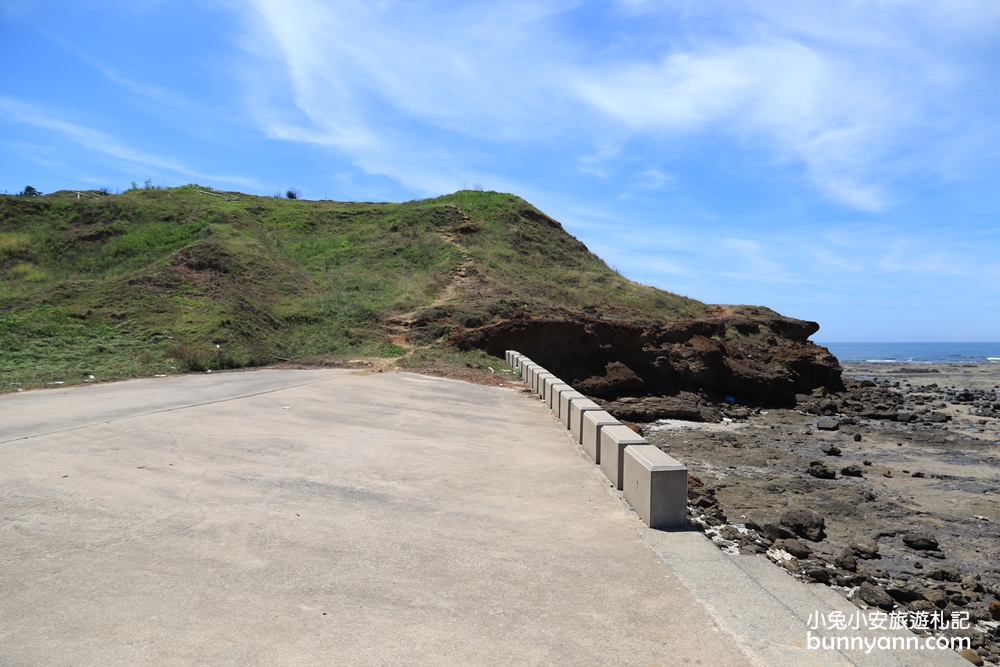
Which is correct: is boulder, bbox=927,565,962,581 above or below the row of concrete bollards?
below

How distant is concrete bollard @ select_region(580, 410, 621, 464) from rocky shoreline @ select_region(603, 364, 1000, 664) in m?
1.46

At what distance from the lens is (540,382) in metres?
15.3

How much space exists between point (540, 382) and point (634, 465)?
27.7 ft

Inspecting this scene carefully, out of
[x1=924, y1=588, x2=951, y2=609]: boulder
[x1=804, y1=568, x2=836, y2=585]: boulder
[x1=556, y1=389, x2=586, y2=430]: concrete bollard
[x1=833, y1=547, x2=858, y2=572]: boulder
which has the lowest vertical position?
[x1=924, y1=588, x2=951, y2=609]: boulder

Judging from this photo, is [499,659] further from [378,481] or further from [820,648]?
[378,481]

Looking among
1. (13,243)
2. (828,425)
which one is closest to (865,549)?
(828,425)

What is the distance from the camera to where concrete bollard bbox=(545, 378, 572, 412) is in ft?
41.5

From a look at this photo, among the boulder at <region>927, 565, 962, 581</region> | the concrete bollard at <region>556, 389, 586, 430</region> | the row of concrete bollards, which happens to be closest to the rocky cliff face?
the concrete bollard at <region>556, 389, 586, 430</region>

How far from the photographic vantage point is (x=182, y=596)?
4281 mm

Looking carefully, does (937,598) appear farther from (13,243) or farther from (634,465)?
(13,243)

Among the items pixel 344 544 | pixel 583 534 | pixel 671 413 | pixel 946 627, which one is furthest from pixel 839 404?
pixel 344 544

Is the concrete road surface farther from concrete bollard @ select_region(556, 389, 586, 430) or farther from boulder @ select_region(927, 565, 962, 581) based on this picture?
boulder @ select_region(927, 565, 962, 581)

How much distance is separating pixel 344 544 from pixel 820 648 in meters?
3.35

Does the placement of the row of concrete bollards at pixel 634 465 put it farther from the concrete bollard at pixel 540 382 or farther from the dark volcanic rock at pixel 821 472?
the dark volcanic rock at pixel 821 472
